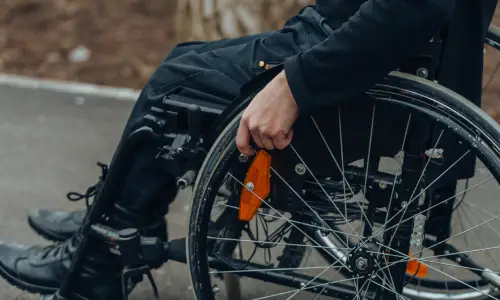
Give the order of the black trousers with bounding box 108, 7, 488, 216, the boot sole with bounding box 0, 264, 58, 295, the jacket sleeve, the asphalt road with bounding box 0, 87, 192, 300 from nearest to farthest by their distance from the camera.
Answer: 1. the jacket sleeve
2. the black trousers with bounding box 108, 7, 488, 216
3. the boot sole with bounding box 0, 264, 58, 295
4. the asphalt road with bounding box 0, 87, 192, 300

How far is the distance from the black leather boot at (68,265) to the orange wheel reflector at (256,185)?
0.41 metres

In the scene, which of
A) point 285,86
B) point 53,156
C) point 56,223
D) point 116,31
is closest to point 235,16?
point 53,156

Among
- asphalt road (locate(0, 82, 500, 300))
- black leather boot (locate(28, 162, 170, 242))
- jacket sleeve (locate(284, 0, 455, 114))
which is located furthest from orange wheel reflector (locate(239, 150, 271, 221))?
black leather boot (locate(28, 162, 170, 242))

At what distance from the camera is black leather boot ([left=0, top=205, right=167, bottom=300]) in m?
2.38

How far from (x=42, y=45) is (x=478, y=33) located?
444 centimetres

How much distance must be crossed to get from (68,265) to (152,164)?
19.9 inches

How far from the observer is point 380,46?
178 cm

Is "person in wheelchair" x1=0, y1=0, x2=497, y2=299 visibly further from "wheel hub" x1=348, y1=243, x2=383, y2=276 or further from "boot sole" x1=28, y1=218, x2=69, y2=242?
"wheel hub" x1=348, y1=243, x2=383, y2=276

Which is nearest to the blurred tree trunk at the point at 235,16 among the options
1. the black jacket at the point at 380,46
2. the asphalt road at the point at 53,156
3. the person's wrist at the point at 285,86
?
the asphalt road at the point at 53,156

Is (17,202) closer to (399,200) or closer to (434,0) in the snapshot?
(399,200)

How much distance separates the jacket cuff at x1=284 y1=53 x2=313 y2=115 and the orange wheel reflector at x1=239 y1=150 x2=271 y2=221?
198 millimetres

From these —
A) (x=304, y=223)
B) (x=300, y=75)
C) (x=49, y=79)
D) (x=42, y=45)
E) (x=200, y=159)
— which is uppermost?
(x=42, y=45)

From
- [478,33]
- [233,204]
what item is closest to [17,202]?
[233,204]

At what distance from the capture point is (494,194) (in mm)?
3377
